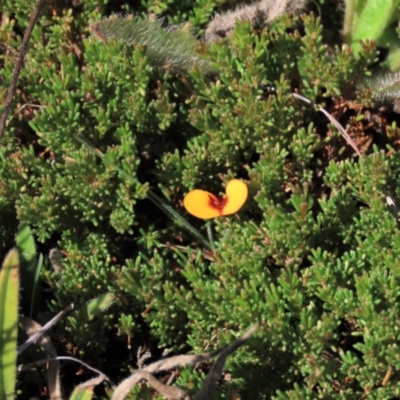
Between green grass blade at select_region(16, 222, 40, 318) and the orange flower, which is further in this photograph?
green grass blade at select_region(16, 222, 40, 318)

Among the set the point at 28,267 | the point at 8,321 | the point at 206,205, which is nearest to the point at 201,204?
the point at 206,205

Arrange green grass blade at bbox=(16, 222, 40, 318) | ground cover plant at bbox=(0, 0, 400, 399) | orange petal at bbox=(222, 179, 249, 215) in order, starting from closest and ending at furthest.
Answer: ground cover plant at bbox=(0, 0, 400, 399) → orange petal at bbox=(222, 179, 249, 215) → green grass blade at bbox=(16, 222, 40, 318)

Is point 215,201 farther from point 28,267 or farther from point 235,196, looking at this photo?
point 28,267

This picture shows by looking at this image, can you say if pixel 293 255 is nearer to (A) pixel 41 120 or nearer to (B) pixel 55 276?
(B) pixel 55 276

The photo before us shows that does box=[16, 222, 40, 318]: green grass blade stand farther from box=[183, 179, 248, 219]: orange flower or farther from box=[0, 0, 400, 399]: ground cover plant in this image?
box=[183, 179, 248, 219]: orange flower

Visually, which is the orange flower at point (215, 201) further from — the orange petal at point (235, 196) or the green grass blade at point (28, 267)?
the green grass blade at point (28, 267)

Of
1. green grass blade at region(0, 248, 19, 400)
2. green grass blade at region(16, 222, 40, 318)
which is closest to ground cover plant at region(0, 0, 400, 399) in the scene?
green grass blade at region(16, 222, 40, 318)

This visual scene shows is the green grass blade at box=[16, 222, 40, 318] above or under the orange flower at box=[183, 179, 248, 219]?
under
